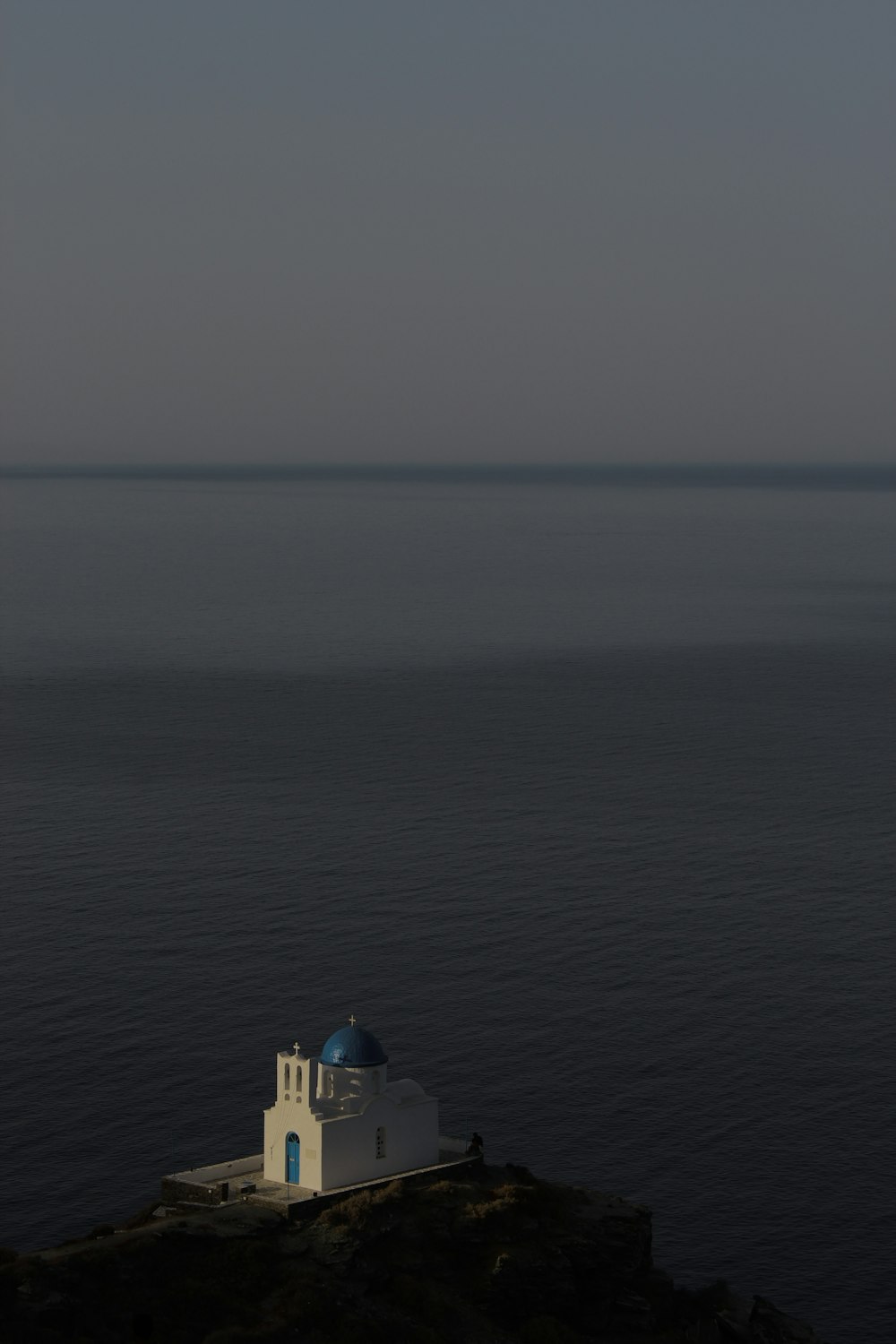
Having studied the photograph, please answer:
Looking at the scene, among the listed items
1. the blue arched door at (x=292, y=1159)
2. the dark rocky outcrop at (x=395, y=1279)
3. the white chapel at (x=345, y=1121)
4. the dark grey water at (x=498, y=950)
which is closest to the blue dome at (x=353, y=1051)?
the white chapel at (x=345, y=1121)

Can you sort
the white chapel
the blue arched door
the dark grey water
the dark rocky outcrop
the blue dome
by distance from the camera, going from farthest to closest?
the dark grey water, the blue dome, the blue arched door, the white chapel, the dark rocky outcrop

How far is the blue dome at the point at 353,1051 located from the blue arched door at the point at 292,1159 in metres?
2.88

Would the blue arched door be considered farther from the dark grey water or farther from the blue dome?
the dark grey water

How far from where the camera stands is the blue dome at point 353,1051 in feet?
218

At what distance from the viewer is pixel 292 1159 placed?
65.5 m

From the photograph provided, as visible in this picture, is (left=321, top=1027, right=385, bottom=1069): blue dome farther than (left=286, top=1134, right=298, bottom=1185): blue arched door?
Yes

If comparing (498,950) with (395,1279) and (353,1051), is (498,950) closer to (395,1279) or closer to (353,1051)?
(353,1051)

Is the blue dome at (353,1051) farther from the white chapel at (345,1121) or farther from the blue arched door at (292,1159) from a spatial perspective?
the blue arched door at (292,1159)

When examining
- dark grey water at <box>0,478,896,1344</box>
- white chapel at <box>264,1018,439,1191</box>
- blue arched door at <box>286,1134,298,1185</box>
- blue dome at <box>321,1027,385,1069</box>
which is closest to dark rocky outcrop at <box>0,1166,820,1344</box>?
white chapel at <box>264,1018,439,1191</box>

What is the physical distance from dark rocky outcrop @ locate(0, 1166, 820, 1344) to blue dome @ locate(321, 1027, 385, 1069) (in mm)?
4226

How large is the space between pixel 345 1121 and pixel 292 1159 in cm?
237

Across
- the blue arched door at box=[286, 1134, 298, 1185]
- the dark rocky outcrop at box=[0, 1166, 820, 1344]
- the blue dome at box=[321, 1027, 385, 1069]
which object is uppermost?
the blue dome at box=[321, 1027, 385, 1069]

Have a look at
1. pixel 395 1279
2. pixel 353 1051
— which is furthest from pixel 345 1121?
pixel 395 1279

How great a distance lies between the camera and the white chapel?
64750 millimetres
